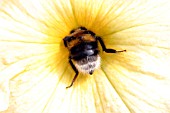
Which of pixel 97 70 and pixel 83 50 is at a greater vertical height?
pixel 83 50

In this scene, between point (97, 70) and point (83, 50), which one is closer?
point (83, 50)

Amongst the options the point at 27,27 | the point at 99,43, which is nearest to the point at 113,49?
the point at 99,43

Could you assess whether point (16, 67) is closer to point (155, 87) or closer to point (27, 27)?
point (27, 27)
